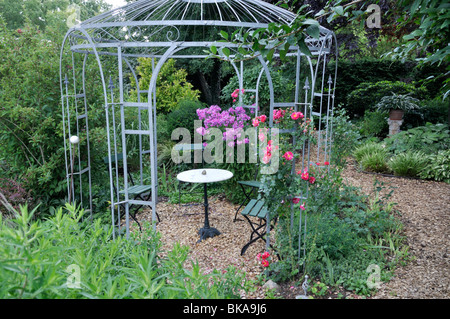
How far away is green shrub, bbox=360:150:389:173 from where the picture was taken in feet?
21.0

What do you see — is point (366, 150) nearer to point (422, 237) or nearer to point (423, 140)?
point (423, 140)

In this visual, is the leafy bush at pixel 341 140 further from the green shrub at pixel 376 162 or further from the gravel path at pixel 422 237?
the green shrub at pixel 376 162

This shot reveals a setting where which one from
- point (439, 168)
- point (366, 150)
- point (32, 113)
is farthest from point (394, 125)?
point (32, 113)

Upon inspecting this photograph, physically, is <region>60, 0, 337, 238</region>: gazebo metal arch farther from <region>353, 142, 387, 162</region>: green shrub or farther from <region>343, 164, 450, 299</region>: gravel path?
<region>353, 142, 387, 162</region>: green shrub

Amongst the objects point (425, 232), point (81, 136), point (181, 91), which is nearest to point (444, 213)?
point (425, 232)

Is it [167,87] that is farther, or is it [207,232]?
[167,87]

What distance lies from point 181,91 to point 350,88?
209 inches

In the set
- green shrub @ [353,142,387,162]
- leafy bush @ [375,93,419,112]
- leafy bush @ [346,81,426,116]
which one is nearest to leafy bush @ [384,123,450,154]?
green shrub @ [353,142,387,162]

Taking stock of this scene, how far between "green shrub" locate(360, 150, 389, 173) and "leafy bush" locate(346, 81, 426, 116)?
2405 millimetres

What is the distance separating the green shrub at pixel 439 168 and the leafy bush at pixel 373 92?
118 inches

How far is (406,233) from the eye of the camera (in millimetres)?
3895

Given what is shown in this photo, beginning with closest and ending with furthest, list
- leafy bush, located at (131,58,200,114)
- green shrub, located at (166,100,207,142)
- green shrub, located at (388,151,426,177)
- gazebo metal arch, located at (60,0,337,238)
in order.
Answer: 1. gazebo metal arch, located at (60,0,337,238)
2. green shrub, located at (388,151,426,177)
3. green shrub, located at (166,100,207,142)
4. leafy bush, located at (131,58,200,114)

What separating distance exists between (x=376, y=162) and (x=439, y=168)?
3.35 ft

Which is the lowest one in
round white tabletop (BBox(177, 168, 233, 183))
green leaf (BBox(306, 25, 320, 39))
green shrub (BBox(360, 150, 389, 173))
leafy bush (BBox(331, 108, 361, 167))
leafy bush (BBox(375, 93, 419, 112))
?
green shrub (BBox(360, 150, 389, 173))
